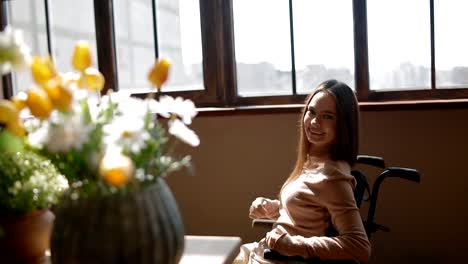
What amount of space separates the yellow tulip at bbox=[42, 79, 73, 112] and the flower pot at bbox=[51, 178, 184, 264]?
0.62 feet

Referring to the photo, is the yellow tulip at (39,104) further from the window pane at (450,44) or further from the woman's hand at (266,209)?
the window pane at (450,44)

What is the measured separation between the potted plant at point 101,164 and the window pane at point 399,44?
52.2 inches

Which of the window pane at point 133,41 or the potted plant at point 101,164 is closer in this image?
the potted plant at point 101,164

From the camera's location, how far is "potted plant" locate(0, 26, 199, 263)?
0.83 meters

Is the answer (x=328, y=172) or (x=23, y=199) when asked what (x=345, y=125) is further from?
(x=23, y=199)

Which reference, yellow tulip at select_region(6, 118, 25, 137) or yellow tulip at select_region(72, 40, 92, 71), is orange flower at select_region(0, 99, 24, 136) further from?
yellow tulip at select_region(72, 40, 92, 71)

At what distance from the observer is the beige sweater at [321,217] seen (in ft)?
4.44

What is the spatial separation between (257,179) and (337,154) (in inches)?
28.7

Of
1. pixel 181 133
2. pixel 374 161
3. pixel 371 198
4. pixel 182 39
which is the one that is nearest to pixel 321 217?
pixel 371 198

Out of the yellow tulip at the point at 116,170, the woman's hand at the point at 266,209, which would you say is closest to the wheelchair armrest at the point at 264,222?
the woman's hand at the point at 266,209

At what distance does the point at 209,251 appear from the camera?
4.09ft

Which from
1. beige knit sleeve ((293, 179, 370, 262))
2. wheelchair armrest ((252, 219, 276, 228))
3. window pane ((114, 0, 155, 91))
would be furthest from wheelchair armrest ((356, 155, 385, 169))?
window pane ((114, 0, 155, 91))

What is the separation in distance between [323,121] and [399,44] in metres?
0.77

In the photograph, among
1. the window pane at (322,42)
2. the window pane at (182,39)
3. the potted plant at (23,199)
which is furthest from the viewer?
the window pane at (182,39)
